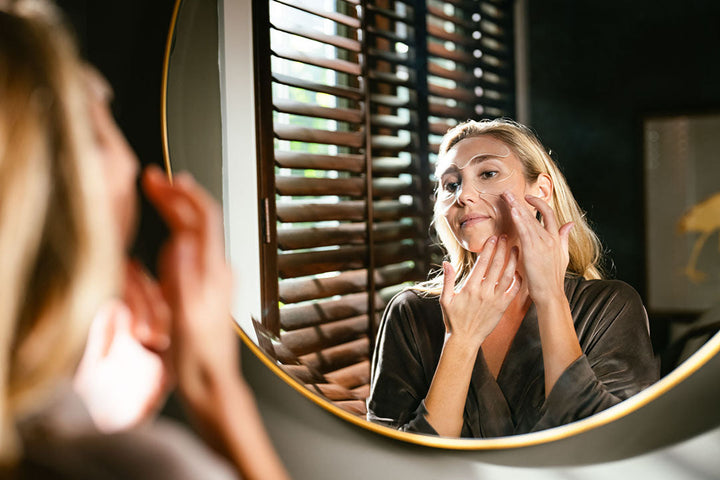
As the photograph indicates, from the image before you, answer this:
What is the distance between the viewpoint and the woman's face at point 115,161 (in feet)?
2.08

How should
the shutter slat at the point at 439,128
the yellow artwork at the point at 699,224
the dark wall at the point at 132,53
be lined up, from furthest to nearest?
the dark wall at the point at 132,53, the shutter slat at the point at 439,128, the yellow artwork at the point at 699,224

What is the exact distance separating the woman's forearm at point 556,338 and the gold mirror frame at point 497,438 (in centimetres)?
5

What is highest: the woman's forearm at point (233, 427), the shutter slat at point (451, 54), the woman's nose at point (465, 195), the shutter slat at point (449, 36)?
the shutter slat at point (449, 36)

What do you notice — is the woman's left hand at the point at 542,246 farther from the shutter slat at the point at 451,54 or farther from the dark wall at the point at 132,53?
the dark wall at the point at 132,53

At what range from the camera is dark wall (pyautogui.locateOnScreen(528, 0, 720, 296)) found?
18.4 inches

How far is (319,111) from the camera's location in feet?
2.04

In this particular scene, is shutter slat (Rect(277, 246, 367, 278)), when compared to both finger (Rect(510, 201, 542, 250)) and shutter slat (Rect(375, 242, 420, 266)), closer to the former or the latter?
shutter slat (Rect(375, 242, 420, 266))

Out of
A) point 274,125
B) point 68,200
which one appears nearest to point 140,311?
point 68,200

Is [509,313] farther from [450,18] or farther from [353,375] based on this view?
[450,18]

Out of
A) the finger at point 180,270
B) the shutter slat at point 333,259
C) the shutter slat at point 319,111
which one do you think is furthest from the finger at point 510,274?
the finger at point 180,270

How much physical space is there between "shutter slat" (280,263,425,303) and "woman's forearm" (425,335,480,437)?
0.26ft

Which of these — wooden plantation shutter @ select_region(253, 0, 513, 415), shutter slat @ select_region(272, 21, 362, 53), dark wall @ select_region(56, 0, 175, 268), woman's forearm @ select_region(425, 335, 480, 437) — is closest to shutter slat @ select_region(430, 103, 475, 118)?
wooden plantation shutter @ select_region(253, 0, 513, 415)

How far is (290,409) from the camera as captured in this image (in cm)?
66

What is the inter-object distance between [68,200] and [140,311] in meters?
0.14
